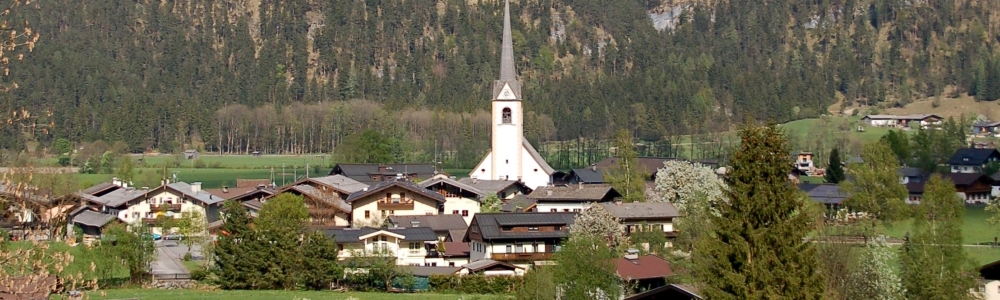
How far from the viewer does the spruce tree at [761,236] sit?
19328mm

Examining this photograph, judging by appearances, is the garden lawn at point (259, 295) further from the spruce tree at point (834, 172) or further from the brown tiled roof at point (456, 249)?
the spruce tree at point (834, 172)

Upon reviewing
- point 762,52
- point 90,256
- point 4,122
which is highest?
point 762,52

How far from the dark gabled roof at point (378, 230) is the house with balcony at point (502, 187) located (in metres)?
17.3

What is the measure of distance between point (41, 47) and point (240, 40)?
2797 cm

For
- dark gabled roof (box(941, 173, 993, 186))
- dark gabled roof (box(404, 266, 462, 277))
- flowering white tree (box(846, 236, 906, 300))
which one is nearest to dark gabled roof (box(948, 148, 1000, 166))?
dark gabled roof (box(941, 173, 993, 186))

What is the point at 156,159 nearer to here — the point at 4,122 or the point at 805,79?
the point at 805,79

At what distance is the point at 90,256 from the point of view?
4022cm

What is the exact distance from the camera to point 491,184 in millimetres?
67938

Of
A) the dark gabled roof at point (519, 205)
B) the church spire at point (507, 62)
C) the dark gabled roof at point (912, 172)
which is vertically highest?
the church spire at point (507, 62)

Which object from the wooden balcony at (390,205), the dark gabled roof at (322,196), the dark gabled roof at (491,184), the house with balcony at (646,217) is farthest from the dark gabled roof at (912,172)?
the dark gabled roof at (322,196)

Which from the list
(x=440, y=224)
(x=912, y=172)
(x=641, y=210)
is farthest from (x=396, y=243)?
(x=912, y=172)

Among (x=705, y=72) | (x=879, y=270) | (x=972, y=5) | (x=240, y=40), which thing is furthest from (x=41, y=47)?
(x=879, y=270)

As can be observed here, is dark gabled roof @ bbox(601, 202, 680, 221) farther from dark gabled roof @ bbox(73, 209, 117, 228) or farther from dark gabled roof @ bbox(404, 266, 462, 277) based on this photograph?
dark gabled roof @ bbox(73, 209, 117, 228)

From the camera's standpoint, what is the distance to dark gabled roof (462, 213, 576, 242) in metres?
43.8
